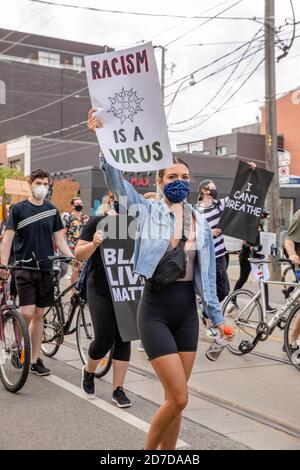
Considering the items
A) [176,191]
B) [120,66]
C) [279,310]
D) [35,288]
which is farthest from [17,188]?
[176,191]

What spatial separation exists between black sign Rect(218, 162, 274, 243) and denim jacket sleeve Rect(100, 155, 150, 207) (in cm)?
452

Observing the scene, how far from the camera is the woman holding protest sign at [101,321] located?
5.12m

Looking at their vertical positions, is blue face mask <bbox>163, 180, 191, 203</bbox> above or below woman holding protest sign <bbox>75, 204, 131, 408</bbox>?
above

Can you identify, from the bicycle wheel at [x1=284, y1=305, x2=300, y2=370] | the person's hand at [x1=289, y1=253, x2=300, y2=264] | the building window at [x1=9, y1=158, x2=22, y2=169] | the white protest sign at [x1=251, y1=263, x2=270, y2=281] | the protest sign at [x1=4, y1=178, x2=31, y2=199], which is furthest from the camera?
the building window at [x1=9, y1=158, x2=22, y2=169]

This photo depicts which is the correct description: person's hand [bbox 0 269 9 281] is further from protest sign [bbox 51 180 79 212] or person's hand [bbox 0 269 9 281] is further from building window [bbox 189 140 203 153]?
building window [bbox 189 140 203 153]

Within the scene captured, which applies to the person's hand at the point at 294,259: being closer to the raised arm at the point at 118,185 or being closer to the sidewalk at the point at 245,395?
the sidewalk at the point at 245,395

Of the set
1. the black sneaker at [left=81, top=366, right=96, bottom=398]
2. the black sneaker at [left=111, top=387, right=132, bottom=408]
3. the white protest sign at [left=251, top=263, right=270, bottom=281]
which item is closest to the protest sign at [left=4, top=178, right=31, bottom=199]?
the white protest sign at [left=251, top=263, right=270, bottom=281]

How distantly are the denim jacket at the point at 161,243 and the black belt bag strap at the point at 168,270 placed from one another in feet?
0.10

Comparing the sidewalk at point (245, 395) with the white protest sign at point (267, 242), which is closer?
the sidewalk at point (245, 395)

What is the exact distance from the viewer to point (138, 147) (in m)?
4.05

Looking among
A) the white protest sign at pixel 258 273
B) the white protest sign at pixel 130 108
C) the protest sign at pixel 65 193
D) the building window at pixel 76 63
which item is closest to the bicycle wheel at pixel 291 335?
the white protest sign at pixel 258 273

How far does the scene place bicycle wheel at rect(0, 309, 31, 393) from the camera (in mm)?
5445

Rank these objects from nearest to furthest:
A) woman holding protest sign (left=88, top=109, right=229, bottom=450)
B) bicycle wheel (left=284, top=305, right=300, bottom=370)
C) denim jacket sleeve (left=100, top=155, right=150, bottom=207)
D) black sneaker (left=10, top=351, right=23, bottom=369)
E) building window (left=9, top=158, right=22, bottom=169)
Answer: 1. woman holding protest sign (left=88, top=109, right=229, bottom=450)
2. denim jacket sleeve (left=100, top=155, right=150, bottom=207)
3. black sneaker (left=10, top=351, right=23, bottom=369)
4. bicycle wheel (left=284, top=305, right=300, bottom=370)
5. building window (left=9, top=158, right=22, bottom=169)
